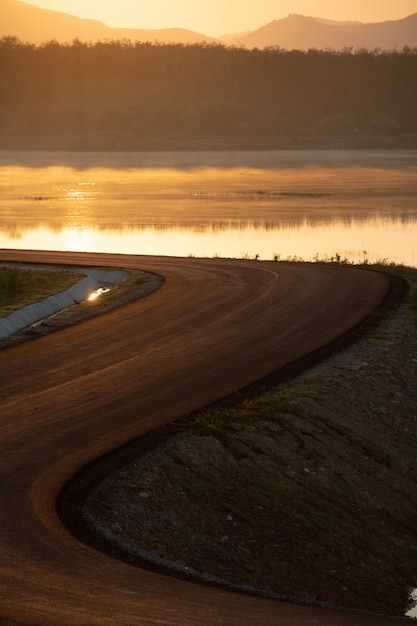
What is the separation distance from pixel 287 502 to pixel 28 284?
62.1 ft

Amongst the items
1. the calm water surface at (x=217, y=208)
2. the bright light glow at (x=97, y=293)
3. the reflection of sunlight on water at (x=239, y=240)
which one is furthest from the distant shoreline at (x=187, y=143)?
the bright light glow at (x=97, y=293)

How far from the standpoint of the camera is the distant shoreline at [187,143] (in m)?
190

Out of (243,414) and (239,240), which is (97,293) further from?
(239,240)

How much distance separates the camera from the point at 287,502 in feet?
53.6

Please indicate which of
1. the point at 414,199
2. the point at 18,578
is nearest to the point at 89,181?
the point at 414,199

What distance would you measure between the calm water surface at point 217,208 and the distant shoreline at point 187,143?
111 ft

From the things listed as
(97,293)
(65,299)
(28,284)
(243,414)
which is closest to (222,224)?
(28,284)

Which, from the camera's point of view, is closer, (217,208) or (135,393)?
(135,393)

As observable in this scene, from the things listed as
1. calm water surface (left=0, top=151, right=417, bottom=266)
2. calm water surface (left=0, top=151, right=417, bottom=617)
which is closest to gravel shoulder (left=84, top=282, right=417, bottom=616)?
calm water surface (left=0, top=151, right=417, bottom=617)

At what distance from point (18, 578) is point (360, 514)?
6582 millimetres

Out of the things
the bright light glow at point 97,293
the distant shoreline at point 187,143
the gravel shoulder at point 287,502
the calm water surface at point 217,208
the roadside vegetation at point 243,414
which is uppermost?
the distant shoreline at point 187,143

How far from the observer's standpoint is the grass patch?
99.0ft

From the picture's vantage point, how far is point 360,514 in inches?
671

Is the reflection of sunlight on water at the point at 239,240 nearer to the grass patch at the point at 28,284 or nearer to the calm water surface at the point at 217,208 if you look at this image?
the calm water surface at the point at 217,208
